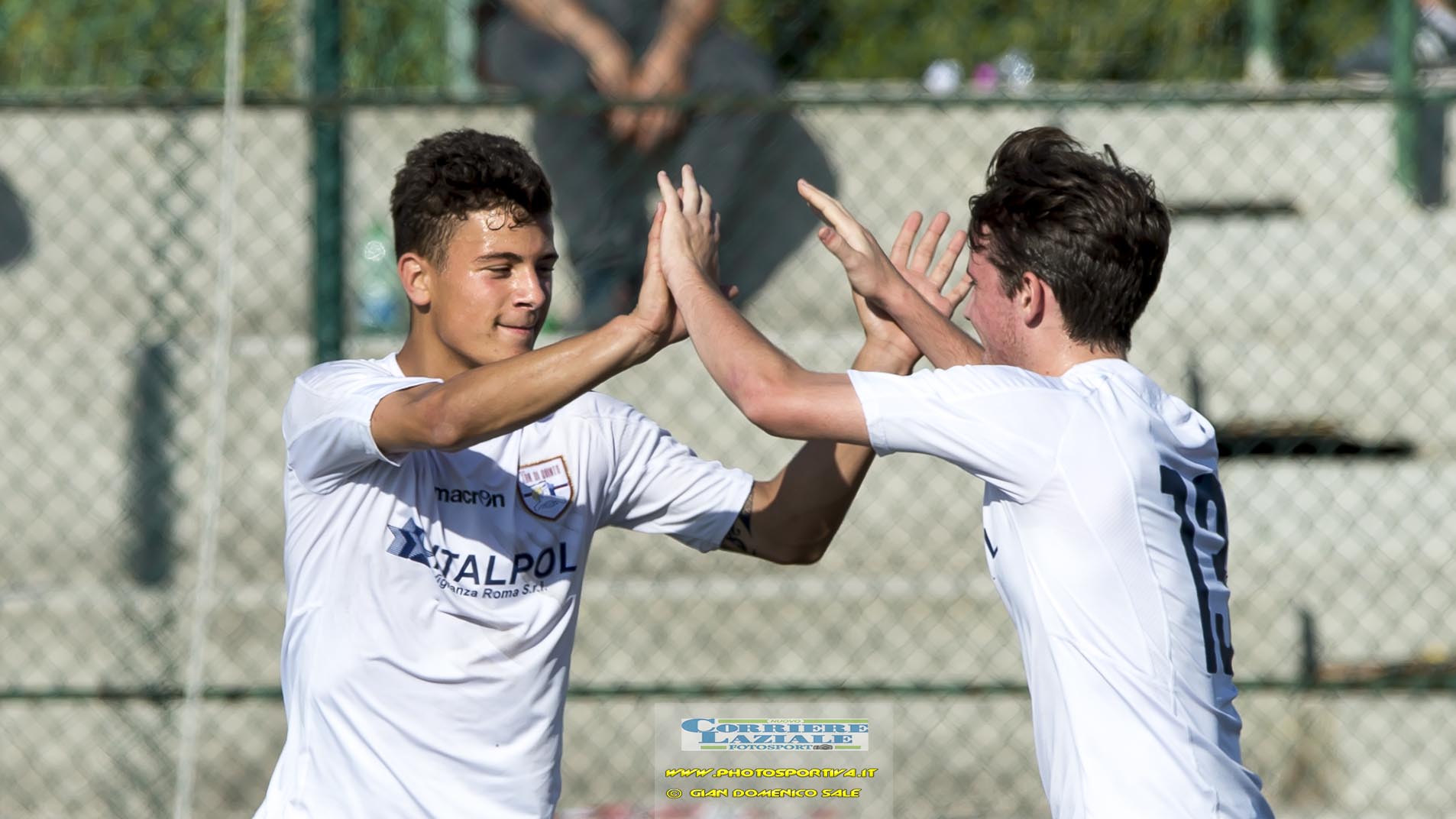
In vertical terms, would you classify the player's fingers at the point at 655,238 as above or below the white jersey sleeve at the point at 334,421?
above

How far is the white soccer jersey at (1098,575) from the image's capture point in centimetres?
217

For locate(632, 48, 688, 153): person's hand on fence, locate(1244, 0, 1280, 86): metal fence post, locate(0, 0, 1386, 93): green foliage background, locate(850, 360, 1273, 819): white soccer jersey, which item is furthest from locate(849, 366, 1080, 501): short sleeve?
locate(1244, 0, 1280, 86): metal fence post

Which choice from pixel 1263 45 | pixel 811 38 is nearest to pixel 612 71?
pixel 811 38

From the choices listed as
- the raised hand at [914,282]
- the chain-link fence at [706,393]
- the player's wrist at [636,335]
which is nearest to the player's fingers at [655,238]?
the player's wrist at [636,335]

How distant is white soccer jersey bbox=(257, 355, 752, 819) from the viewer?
7.98ft

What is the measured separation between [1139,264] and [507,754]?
126 centimetres

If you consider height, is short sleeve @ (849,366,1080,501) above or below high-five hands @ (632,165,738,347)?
below

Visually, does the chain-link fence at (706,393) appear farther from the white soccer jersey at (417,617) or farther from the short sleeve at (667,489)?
the white soccer jersey at (417,617)

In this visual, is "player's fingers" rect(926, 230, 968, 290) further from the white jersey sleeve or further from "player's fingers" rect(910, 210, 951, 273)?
the white jersey sleeve

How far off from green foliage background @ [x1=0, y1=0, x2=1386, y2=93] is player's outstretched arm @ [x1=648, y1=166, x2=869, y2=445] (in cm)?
384

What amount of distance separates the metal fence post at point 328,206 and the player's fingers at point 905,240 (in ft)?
8.44

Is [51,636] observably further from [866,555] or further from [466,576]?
[466,576]

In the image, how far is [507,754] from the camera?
2477 millimetres

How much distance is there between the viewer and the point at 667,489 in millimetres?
2809
